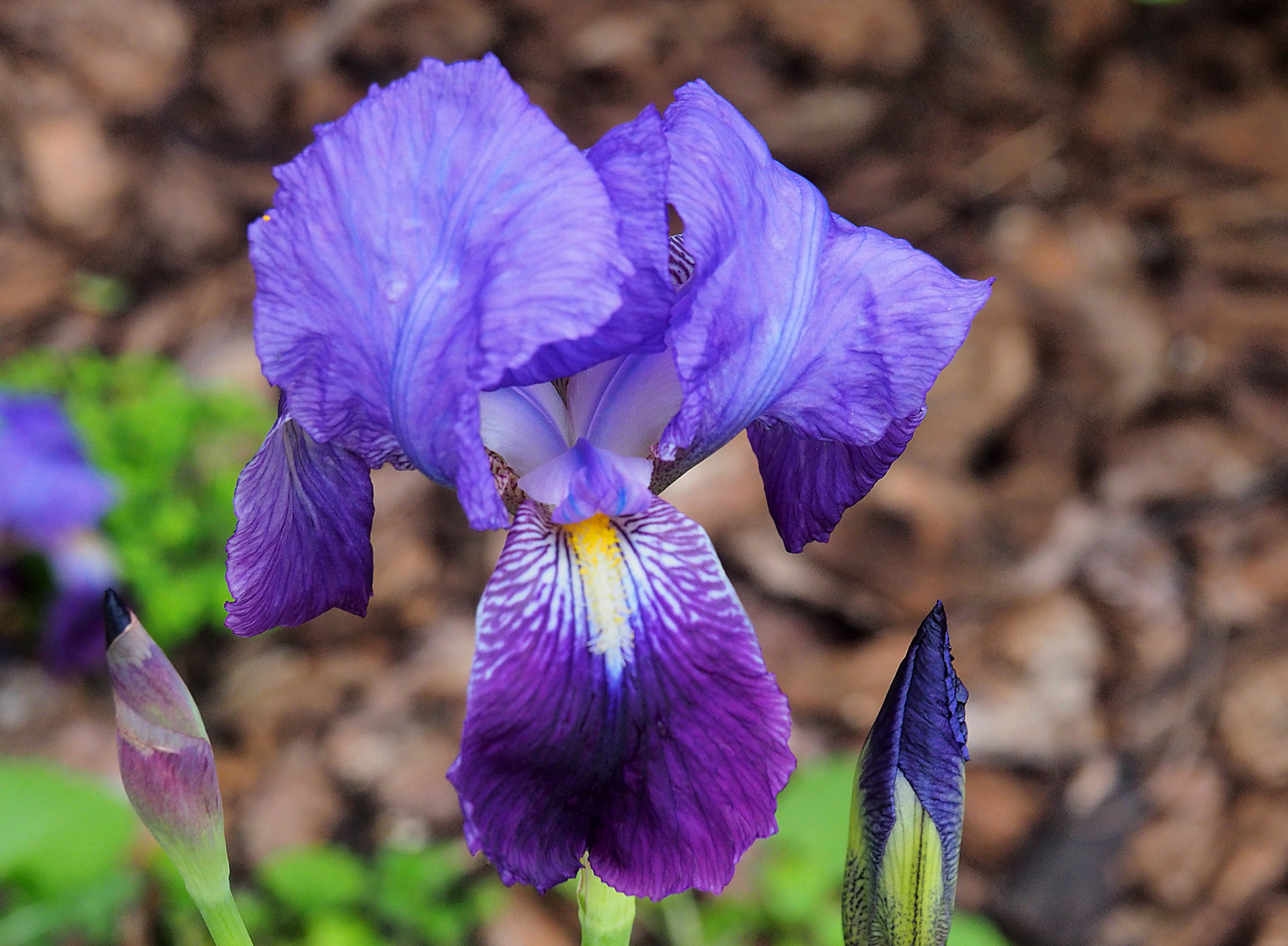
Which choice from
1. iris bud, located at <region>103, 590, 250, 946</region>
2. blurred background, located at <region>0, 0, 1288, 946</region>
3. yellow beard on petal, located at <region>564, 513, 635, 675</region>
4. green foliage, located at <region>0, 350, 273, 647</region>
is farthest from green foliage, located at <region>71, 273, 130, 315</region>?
yellow beard on petal, located at <region>564, 513, 635, 675</region>

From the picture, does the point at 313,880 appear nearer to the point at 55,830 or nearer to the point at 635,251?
the point at 55,830

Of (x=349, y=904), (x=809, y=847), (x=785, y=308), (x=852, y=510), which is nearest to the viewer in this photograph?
(x=785, y=308)

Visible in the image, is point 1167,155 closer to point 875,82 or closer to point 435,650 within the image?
point 875,82

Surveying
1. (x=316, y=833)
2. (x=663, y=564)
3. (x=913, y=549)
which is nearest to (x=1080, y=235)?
(x=913, y=549)

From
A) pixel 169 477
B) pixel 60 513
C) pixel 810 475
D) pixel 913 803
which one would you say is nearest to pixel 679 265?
pixel 810 475

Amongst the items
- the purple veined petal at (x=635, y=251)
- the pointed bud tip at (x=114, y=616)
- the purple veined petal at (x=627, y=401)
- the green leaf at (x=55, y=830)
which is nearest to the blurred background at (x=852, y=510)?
the green leaf at (x=55, y=830)
